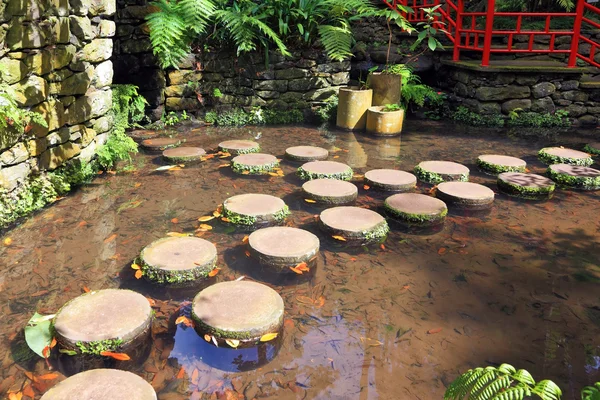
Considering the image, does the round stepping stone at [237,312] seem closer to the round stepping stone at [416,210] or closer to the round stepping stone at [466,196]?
the round stepping stone at [416,210]

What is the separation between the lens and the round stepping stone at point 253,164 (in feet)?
17.3

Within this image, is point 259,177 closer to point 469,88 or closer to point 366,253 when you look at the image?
point 366,253

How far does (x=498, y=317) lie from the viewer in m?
2.90

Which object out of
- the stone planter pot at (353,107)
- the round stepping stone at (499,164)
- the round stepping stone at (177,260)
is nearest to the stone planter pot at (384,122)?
the stone planter pot at (353,107)

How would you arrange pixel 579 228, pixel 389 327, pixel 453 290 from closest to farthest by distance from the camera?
pixel 389 327, pixel 453 290, pixel 579 228

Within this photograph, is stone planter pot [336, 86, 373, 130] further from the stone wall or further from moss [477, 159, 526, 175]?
the stone wall

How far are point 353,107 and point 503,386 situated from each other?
19.7ft

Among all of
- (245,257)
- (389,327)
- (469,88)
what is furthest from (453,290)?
(469,88)

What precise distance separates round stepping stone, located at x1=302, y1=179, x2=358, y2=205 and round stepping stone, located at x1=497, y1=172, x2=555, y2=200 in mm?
1648

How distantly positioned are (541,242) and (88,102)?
4.52 meters

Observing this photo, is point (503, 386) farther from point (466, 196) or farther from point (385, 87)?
point (385, 87)

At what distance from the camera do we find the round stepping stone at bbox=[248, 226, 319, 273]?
10.9 ft

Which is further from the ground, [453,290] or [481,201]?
[481,201]

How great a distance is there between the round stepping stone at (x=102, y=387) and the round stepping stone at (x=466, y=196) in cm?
332
